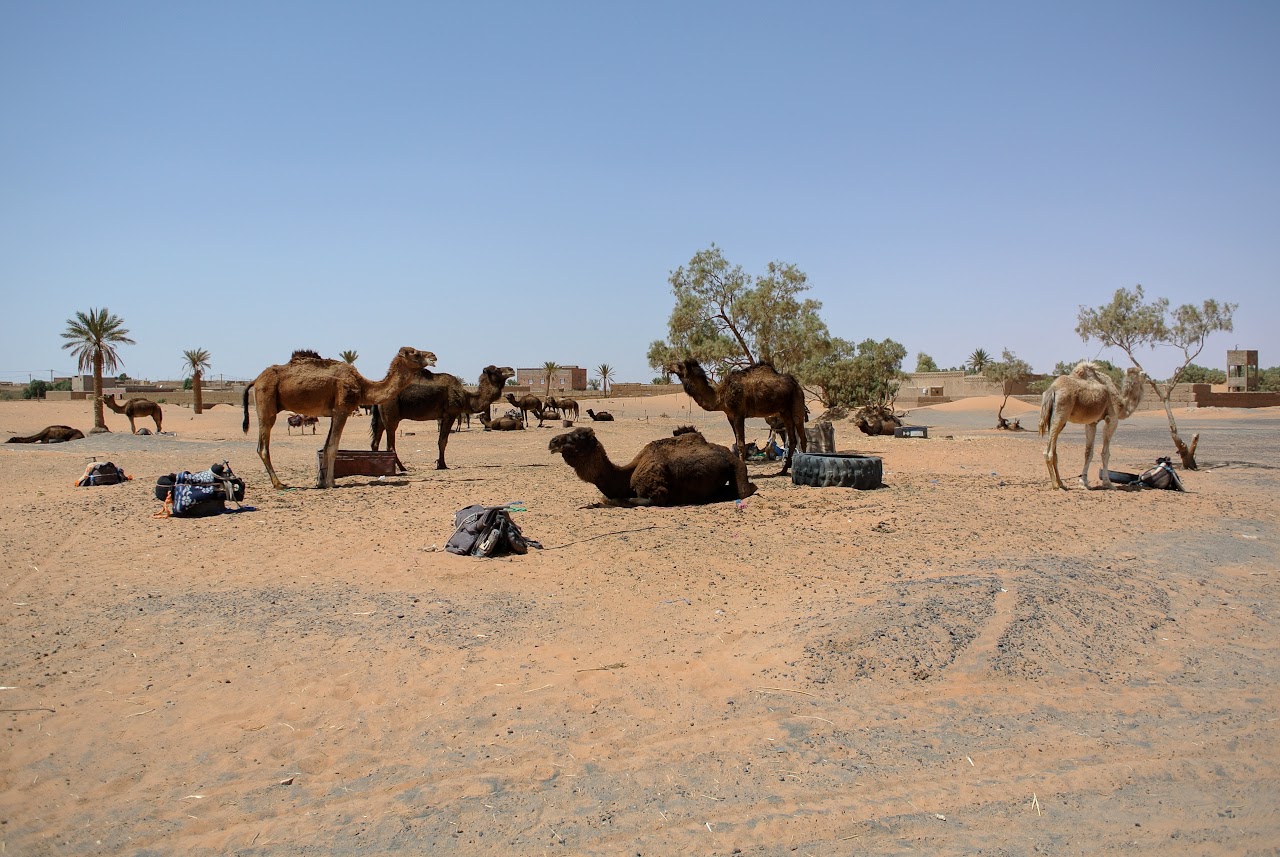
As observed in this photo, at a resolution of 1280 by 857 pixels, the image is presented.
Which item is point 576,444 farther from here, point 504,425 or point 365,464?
point 504,425

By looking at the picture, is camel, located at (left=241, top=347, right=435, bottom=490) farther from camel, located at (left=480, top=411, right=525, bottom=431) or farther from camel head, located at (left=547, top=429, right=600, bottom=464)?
camel, located at (left=480, top=411, right=525, bottom=431)

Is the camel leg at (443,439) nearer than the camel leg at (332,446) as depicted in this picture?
No

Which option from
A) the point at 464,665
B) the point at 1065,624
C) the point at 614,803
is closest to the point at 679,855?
the point at 614,803

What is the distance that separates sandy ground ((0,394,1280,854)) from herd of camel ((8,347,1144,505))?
4.60 ft

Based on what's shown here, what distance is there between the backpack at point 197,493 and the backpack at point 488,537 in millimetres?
4497

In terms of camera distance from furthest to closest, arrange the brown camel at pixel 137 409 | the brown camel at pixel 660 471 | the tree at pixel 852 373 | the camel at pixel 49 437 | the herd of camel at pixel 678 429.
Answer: the tree at pixel 852 373 → the brown camel at pixel 137 409 → the camel at pixel 49 437 → the herd of camel at pixel 678 429 → the brown camel at pixel 660 471

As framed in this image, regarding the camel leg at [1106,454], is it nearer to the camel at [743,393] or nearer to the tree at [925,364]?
the camel at [743,393]

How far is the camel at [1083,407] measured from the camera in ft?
47.9

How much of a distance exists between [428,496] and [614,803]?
1027 centimetres

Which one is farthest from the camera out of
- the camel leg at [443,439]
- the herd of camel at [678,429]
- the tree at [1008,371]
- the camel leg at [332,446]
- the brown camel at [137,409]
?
the tree at [1008,371]

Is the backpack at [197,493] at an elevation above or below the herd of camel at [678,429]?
below

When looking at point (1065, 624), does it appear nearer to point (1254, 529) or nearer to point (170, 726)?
point (1254, 529)

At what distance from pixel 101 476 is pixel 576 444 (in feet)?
32.9

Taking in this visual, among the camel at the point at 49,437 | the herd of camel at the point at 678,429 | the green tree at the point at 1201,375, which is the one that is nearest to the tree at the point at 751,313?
the herd of camel at the point at 678,429
